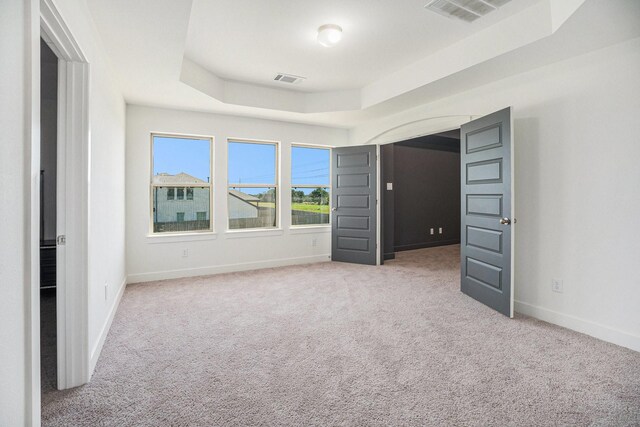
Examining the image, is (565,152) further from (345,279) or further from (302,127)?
(302,127)

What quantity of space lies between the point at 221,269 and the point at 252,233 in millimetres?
755

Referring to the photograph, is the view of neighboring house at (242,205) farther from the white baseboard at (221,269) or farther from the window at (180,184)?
the white baseboard at (221,269)

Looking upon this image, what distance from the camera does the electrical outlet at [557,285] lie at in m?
3.13

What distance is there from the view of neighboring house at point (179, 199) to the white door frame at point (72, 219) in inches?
109

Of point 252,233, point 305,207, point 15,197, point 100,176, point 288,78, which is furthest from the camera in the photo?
point 305,207

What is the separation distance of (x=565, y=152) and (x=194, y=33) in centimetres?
380

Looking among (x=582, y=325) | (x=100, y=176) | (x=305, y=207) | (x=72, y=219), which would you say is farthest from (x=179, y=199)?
(x=582, y=325)

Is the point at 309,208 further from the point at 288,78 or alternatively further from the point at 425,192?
the point at 425,192

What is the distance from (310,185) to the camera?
6090 millimetres

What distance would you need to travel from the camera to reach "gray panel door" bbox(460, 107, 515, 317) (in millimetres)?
3262

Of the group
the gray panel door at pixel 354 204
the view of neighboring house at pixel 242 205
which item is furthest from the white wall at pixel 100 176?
the gray panel door at pixel 354 204

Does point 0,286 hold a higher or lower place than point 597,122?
lower

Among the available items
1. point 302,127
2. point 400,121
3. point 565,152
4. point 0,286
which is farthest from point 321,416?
point 302,127

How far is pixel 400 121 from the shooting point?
5.11 meters
